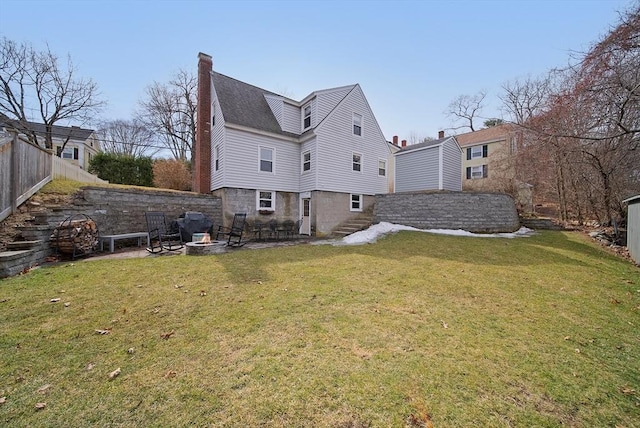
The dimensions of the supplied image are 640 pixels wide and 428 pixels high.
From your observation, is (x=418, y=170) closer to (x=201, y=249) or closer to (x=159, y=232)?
(x=201, y=249)

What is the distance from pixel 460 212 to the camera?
488 inches

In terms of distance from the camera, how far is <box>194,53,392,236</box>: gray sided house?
12.2 metres

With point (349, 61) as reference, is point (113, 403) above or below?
below

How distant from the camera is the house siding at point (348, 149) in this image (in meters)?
13.1

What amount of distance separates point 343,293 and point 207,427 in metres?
2.96

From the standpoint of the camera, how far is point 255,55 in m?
11.4

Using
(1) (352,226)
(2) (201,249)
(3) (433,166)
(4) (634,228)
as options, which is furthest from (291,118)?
(4) (634,228)

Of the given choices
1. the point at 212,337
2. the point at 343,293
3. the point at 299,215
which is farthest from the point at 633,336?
the point at 299,215

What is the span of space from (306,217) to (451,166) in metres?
9.68

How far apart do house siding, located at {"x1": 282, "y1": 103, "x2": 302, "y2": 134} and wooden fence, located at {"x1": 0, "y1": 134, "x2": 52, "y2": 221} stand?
32.1 ft

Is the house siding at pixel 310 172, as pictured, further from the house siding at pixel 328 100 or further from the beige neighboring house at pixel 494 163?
the beige neighboring house at pixel 494 163

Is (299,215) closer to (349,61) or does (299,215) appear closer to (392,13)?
(349,61)

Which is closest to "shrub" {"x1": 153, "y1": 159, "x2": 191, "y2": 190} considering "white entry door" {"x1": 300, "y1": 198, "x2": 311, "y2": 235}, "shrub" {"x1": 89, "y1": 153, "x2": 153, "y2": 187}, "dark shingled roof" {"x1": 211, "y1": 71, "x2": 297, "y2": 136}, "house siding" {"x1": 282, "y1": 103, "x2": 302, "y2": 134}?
"shrub" {"x1": 89, "y1": 153, "x2": 153, "y2": 187}

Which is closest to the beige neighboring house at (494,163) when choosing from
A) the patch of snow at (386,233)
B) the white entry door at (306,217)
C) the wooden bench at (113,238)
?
the patch of snow at (386,233)
